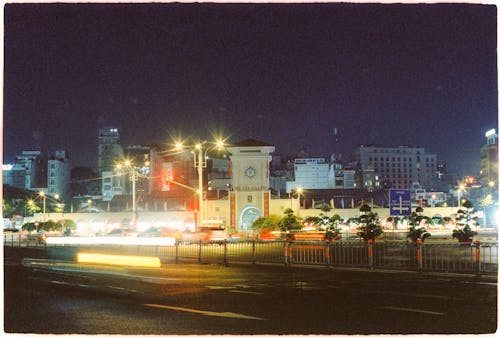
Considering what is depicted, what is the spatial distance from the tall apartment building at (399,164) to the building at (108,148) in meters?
60.7

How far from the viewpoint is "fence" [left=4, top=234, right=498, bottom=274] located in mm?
19984

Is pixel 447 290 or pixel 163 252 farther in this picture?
pixel 163 252

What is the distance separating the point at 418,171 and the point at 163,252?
14522 centimetres

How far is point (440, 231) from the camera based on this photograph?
2277 inches

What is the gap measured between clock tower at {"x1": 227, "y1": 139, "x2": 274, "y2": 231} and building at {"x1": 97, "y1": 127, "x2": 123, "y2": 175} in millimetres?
77824

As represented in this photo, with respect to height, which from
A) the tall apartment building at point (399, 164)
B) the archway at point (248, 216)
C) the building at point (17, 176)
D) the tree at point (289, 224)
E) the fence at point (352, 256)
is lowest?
the fence at point (352, 256)

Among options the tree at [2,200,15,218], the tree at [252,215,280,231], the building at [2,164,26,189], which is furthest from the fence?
the building at [2,164,26,189]

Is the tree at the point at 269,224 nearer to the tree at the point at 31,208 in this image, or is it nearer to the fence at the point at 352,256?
the fence at the point at 352,256

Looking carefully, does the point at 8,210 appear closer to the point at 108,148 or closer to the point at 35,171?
the point at 35,171

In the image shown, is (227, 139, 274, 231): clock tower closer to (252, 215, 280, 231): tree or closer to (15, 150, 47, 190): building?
(252, 215, 280, 231): tree

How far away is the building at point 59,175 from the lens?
130000 millimetres

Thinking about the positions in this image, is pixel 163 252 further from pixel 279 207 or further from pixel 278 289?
pixel 279 207

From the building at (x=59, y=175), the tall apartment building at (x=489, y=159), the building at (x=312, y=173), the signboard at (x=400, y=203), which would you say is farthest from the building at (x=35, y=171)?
the signboard at (x=400, y=203)

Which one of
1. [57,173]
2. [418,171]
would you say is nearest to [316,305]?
[57,173]
